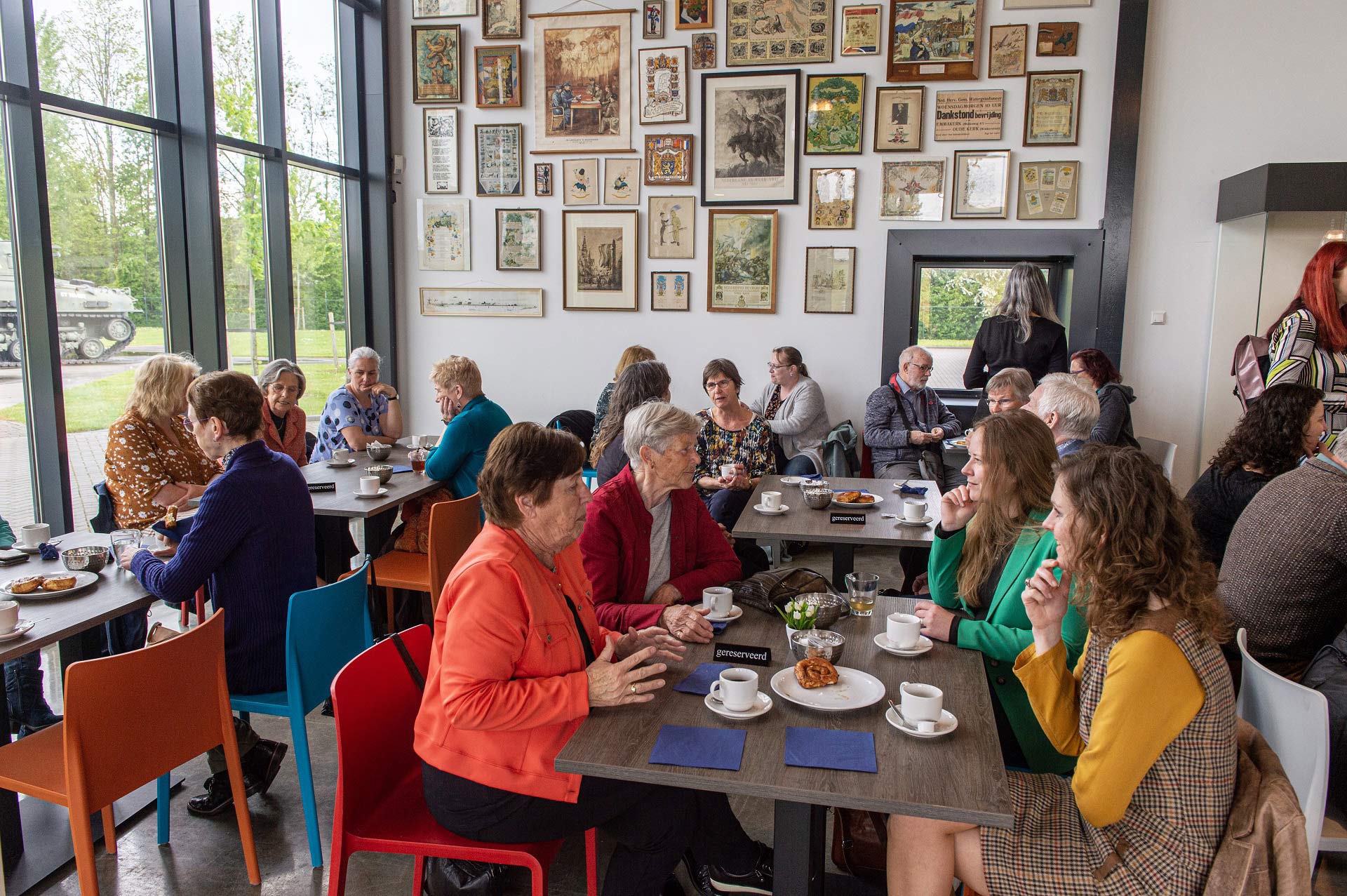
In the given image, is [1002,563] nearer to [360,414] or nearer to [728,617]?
[728,617]

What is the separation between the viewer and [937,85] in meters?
6.28

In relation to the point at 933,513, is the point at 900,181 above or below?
above

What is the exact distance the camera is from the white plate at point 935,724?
66.5 inches

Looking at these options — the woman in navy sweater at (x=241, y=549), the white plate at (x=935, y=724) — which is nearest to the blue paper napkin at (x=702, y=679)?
the white plate at (x=935, y=724)

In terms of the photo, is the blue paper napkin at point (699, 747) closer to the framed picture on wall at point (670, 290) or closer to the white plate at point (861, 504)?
the white plate at point (861, 504)

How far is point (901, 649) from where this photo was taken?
2.12m

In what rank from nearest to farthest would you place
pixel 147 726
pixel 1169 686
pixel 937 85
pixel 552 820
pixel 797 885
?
pixel 1169 686, pixel 797 885, pixel 552 820, pixel 147 726, pixel 937 85

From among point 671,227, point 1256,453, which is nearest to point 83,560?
point 1256,453

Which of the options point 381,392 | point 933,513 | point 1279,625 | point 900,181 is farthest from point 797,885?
point 900,181

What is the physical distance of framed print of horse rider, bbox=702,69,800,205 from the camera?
649 cm

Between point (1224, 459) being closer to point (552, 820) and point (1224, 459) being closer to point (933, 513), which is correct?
point (933, 513)

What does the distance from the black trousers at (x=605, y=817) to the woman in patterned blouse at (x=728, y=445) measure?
288cm

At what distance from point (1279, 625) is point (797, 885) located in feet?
5.82

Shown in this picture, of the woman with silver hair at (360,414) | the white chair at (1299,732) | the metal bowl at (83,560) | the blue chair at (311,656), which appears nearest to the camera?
the white chair at (1299,732)
